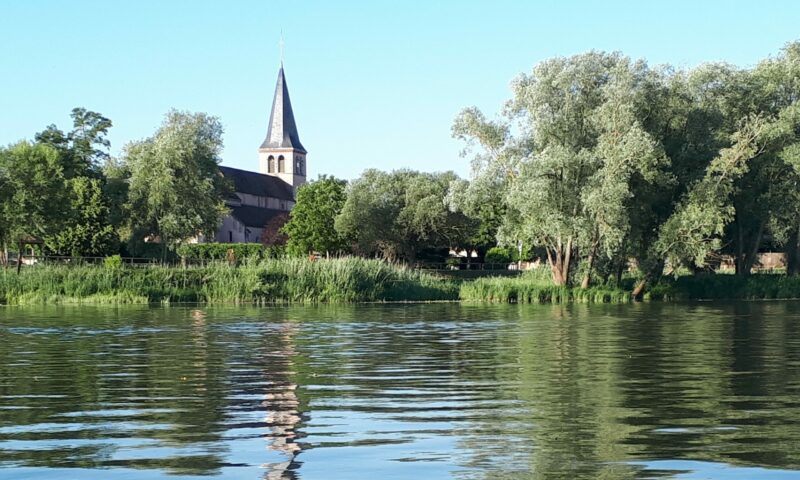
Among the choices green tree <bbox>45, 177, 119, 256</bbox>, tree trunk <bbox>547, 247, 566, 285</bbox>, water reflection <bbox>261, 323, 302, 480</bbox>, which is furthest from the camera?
green tree <bbox>45, 177, 119, 256</bbox>

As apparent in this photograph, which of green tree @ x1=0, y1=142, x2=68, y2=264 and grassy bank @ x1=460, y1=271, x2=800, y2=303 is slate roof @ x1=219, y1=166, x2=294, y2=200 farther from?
grassy bank @ x1=460, y1=271, x2=800, y2=303

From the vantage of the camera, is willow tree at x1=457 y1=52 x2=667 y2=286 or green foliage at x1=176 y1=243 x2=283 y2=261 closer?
willow tree at x1=457 y1=52 x2=667 y2=286

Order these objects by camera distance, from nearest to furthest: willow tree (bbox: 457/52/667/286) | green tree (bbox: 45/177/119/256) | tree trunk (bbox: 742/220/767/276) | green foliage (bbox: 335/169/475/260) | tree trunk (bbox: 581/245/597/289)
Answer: willow tree (bbox: 457/52/667/286), tree trunk (bbox: 581/245/597/289), tree trunk (bbox: 742/220/767/276), green tree (bbox: 45/177/119/256), green foliage (bbox: 335/169/475/260)

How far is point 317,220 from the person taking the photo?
10650 centimetres

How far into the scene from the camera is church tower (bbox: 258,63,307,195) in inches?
7338

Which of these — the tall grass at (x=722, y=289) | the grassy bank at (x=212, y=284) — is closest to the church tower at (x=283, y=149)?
the tall grass at (x=722, y=289)

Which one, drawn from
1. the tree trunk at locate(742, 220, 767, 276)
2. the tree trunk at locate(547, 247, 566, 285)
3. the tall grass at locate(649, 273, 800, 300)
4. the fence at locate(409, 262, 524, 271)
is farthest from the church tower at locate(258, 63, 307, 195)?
the tall grass at locate(649, 273, 800, 300)

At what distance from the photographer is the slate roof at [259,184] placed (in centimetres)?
15762

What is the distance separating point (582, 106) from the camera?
57281 millimetres

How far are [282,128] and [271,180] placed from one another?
17213 mm

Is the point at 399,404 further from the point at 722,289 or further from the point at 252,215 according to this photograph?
the point at 252,215

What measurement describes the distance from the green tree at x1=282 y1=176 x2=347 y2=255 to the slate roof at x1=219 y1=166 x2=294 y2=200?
42.5m

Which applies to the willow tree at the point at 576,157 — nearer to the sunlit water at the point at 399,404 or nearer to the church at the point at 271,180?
the sunlit water at the point at 399,404

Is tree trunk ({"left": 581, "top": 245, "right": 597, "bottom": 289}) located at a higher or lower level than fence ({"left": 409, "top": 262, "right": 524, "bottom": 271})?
lower
